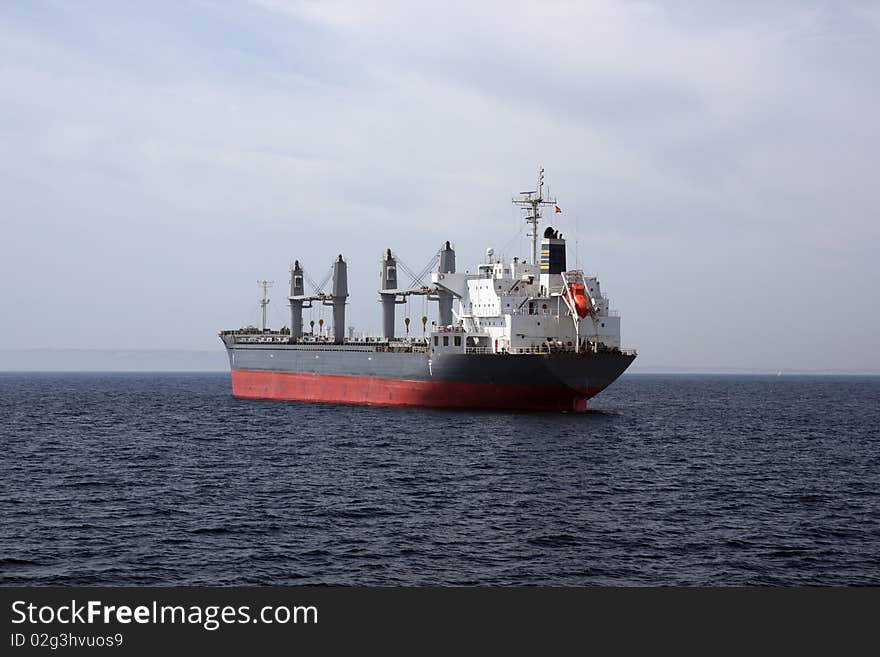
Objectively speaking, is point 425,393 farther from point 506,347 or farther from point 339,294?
point 339,294

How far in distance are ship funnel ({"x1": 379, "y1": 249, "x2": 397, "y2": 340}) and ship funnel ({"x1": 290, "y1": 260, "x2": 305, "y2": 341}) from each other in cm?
1772

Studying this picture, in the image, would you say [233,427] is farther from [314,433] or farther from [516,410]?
[516,410]

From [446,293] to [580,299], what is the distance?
48.5 feet

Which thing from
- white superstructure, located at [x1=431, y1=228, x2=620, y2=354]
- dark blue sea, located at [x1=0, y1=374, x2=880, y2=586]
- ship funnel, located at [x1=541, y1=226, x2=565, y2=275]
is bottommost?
dark blue sea, located at [x1=0, y1=374, x2=880, y2=586]

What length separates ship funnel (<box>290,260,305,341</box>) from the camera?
101 meters

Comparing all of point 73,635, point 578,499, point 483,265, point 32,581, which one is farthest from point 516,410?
point 73,635

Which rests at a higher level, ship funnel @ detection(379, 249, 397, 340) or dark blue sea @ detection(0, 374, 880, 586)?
ship funnel @ detection(379, 249, 397, 340)

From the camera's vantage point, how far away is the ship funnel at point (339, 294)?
90.4 metres

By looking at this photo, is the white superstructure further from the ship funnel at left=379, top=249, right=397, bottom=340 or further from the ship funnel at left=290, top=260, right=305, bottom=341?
the ship funnel at left=290, top=260, right=305, bottom=341

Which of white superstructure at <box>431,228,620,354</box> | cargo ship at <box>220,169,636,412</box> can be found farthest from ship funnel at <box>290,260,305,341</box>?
white superstructure at <box>431,228,620,354</box>

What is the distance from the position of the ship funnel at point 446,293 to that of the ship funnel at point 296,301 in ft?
95.0

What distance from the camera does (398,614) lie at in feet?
52.9

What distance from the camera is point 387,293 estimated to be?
83.6 m

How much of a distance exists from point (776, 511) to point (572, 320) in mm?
34289
